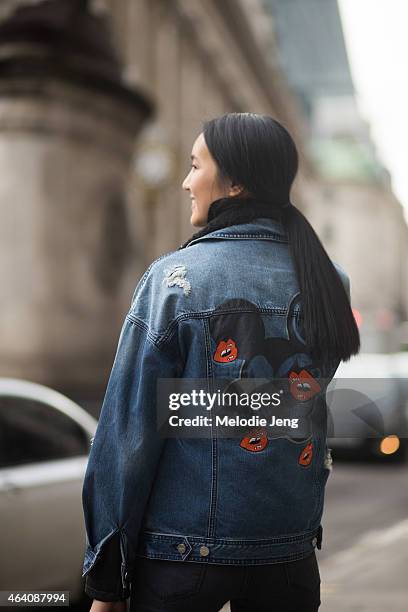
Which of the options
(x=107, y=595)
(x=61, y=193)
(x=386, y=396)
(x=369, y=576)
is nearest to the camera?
(x=107, y=595)

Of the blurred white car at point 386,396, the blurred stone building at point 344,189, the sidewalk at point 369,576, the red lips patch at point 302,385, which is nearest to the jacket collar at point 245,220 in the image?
the red lips patch at point 302,385

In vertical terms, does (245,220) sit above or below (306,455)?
above

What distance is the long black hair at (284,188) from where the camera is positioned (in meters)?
2.09

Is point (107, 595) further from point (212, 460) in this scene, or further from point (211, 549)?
point (212, 460)

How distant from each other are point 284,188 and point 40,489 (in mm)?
3281

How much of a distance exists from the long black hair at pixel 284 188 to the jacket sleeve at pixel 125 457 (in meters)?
0.32

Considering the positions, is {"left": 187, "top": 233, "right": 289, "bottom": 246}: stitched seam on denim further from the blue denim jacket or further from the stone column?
the stone column

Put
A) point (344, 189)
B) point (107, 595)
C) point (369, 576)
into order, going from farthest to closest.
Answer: point (344, 189) → point (369, 576) → point (107, 595)

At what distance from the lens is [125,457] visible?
1935 millimetres

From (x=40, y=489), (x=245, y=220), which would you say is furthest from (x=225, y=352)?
(x=40, y=489)

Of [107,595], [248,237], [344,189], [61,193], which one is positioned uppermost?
[344,189]

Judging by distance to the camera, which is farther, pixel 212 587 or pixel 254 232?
pixel 254 232

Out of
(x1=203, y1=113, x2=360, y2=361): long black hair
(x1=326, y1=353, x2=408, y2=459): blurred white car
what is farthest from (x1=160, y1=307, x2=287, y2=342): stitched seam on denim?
(x1=326, y1=353, x2=408, y2=459): blurred white car

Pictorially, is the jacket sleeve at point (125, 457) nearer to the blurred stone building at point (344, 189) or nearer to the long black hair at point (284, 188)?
the long black hair at point (284, 188)
